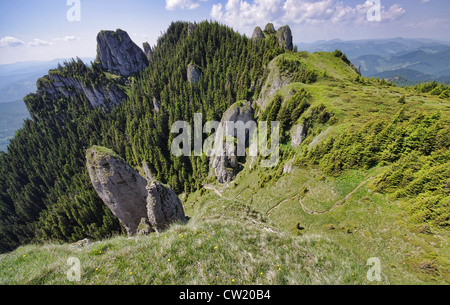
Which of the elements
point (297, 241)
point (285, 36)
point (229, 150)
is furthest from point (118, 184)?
point (285, 36)

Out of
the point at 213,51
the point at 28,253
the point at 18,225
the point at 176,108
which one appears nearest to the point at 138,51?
the point at 213,51

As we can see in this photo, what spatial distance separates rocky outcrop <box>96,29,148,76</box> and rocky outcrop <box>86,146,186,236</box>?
195648 millimetres

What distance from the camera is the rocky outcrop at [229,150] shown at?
6412 cm

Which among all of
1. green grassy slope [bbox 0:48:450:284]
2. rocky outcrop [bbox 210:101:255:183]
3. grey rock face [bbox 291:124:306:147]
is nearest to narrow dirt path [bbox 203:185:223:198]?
rocky outcrop [bbox 210:101:255:183]

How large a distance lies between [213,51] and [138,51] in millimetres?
99879

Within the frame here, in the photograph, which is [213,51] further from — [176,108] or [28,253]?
[28,253]

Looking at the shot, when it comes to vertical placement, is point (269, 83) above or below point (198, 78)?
below

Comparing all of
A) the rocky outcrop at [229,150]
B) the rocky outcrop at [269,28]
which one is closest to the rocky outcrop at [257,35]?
the rocky outcrop at [269,28]

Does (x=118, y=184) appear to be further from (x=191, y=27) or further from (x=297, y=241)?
(x=191, y=27)

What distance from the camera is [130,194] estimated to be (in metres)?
35.8

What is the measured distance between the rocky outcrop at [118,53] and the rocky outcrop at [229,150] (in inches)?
6909

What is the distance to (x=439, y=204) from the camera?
18.9m

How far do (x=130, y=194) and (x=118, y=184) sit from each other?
10.9 ft

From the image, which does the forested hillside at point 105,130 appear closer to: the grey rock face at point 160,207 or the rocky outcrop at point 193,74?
the rocky outcrop at point 193,74
